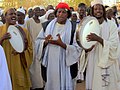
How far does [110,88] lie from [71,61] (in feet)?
2.63

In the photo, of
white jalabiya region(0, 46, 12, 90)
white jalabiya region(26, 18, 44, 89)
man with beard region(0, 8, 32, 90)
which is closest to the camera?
white jalabiya region(0, 46, 12, 90)

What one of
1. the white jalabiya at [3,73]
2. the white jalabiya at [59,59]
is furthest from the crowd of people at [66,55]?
the white jalabiya at [3,73]

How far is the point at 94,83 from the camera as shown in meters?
5.38

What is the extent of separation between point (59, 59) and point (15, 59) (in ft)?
2.48

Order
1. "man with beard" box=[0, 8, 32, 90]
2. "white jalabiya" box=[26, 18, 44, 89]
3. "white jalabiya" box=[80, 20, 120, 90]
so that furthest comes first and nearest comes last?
"white jalabiya" box=[26, 18, 44, 89] → "man with beard" box=[0, 8, 32, 90] → "white jalabiya" box=[80, 20, 120, 90]

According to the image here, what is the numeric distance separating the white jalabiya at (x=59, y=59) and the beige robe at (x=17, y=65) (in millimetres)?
334

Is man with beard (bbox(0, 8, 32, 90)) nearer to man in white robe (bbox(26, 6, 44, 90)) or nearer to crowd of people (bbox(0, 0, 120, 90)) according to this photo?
crowd of people (bbox(0, 0, 120, 90))

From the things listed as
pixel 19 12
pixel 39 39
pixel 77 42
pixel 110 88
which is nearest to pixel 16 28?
pixel 39 39

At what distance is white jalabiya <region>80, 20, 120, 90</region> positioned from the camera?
5.27 m

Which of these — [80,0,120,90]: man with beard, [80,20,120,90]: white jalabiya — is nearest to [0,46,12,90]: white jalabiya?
[80,0,120,90]: man with beard

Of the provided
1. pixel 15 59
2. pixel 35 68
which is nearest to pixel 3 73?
pixel 15 59

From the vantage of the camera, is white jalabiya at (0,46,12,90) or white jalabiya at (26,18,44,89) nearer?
white jalabiya at (0,46,12,90)

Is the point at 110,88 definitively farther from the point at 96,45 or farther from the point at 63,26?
the point at 63,26

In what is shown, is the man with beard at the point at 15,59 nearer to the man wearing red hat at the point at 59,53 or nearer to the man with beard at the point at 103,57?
the man wearing red hat at the point at 59,53
